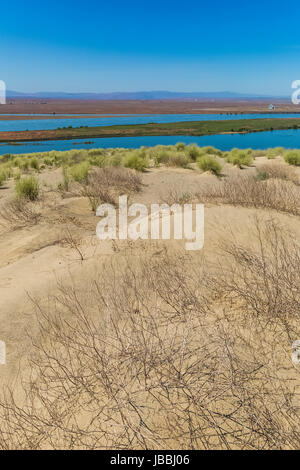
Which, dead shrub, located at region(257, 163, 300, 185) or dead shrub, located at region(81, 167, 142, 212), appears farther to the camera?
dead shrub, located at region(257, 163, 300, 185)

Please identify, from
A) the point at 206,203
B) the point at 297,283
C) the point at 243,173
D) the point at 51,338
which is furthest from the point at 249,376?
the point at 243,173

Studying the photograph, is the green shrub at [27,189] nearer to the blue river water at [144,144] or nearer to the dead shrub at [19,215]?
the dead shrub at [19,215]

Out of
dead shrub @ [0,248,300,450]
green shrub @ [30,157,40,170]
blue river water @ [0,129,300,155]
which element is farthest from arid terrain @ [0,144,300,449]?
blue river water @ [0,129,300,155]

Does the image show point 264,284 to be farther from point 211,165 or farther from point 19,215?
point 211,165

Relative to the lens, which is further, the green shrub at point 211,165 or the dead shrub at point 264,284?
the green shrub at point 211,165

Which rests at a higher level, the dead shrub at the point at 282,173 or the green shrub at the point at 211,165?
the green shrub at the point at 211,165

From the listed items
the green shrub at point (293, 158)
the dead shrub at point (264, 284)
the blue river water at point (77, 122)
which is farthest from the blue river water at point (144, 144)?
the dead shrub at point (264, 284)

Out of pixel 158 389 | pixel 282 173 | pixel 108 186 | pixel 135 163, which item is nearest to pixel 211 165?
pixel 282 173

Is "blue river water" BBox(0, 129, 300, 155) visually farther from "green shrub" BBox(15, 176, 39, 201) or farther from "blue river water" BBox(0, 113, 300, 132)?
"green shrub" BBox(15, 176, 39, 201)
